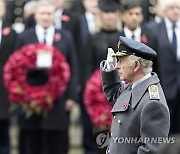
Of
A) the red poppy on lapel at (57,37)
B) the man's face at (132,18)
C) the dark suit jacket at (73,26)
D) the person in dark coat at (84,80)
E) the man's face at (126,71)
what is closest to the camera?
the man's face at (126,71)

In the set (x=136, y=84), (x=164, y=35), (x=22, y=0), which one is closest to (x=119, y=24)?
(x=164, y=35)

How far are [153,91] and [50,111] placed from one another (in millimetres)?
4670

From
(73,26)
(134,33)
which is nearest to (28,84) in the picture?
(134,33)

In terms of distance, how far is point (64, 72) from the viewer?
34.1 feet

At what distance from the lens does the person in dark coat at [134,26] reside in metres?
10.5

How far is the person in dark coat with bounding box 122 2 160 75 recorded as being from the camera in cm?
1048

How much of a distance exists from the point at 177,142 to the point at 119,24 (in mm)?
7009

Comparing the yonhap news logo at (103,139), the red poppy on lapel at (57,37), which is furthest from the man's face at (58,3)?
the yonhap news logo at (103,139)

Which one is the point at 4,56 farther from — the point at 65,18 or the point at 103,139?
the point at 103,139

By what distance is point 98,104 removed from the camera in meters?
10.4

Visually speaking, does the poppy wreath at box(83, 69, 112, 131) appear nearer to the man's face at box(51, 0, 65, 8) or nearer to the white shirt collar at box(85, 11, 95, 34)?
the white shirt collar at box(85, 11, 95, 34)

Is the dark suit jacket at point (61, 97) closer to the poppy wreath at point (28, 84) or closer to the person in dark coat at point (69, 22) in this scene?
the poppy wreath at point (28, 84)

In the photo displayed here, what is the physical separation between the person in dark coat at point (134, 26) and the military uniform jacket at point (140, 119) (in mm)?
4348

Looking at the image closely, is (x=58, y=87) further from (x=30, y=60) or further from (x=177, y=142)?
(x=177, y=142)
